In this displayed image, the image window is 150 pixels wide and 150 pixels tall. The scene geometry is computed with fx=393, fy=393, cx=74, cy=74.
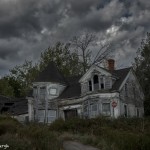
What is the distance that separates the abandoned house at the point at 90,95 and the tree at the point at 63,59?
51.6ft

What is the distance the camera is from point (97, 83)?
147 ft

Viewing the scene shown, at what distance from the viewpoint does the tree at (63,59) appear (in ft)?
224

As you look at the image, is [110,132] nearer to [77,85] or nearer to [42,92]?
[77,85]

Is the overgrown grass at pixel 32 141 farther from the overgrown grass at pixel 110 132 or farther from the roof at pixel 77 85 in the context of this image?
the roof at pixel 77 85

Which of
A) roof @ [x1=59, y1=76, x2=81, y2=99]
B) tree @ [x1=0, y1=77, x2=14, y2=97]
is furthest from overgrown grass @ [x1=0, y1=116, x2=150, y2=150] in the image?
tree @ [x1=0, y1=77, x2=14, y2=97]

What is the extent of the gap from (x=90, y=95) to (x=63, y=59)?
88.6ft

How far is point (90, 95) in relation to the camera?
1740 inches

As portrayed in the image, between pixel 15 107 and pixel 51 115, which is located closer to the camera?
pixel 51 115

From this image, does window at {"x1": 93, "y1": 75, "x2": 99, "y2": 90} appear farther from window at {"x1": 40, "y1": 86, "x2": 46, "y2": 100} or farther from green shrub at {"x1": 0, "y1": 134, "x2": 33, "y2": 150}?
green shrub at {"x1": 0, "y1": 134, "x2": 33, "y2": 150}

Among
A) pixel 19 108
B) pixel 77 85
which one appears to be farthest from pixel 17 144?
pixel 19 108

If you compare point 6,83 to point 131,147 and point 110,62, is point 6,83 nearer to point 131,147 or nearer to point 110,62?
point 110,62

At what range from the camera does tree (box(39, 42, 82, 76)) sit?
68250mm

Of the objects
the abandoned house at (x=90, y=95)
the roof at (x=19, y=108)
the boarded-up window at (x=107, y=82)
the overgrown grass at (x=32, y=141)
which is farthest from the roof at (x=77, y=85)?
the overgrown grass at (x=32, y=141)

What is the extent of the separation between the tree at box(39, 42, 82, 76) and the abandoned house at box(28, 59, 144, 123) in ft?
51.6
